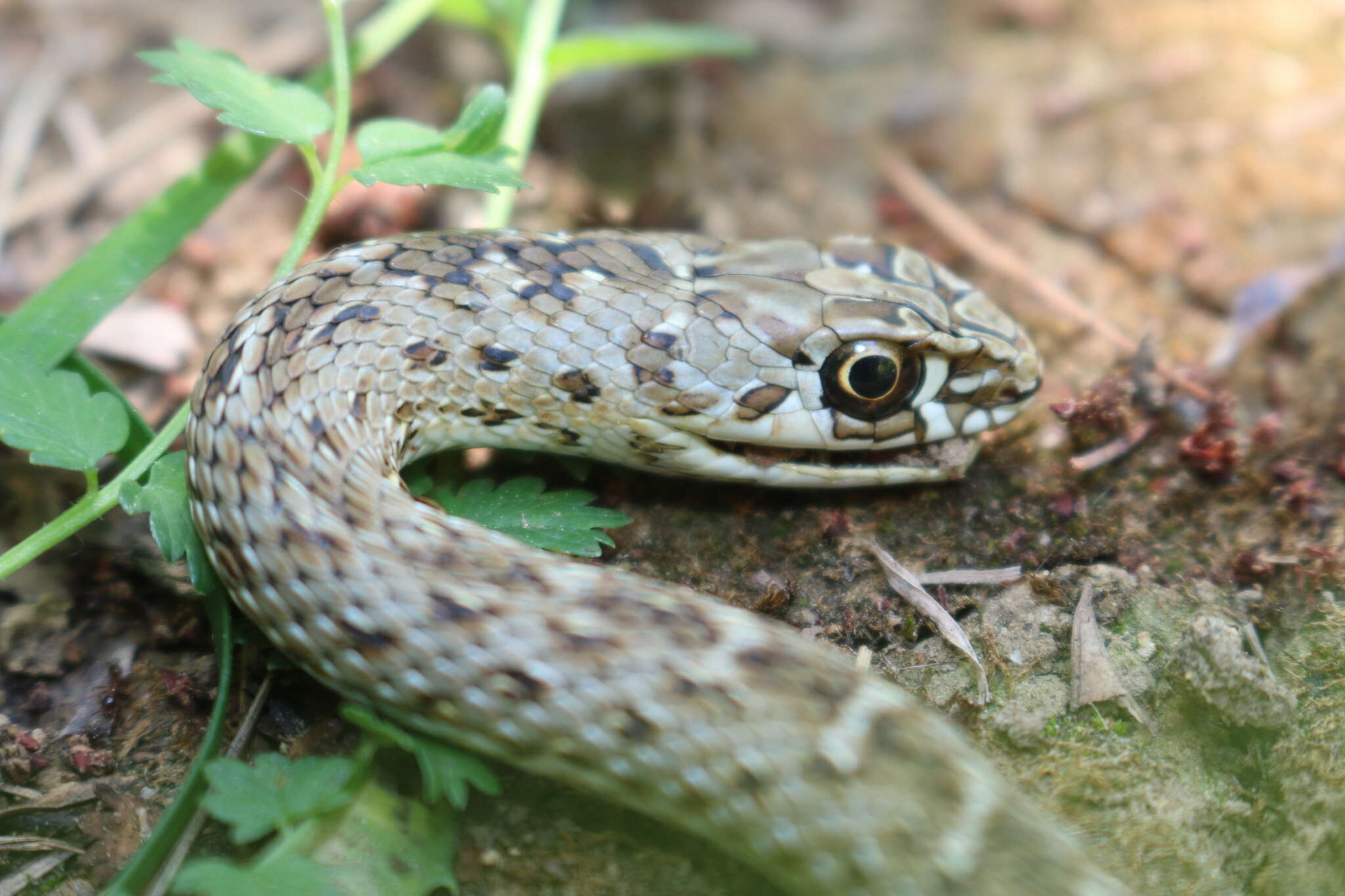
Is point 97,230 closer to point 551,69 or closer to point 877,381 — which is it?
point 551,69

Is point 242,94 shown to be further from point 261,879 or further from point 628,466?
point 261,879

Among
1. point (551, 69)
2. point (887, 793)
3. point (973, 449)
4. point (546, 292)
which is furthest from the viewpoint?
point (551, 69)

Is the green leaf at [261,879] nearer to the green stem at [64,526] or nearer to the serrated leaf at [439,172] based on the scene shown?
the green stem at [64,526]

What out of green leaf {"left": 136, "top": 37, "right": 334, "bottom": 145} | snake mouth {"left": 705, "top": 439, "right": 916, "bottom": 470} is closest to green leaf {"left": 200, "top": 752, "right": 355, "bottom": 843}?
snake mouth {"left": 705, "top": 439, "right": 916, "bottom": 470}

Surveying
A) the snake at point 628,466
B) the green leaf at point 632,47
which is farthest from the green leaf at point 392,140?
the green leaf at point 632,47

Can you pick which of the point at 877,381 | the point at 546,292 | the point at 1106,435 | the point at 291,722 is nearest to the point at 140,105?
the point at 546,292

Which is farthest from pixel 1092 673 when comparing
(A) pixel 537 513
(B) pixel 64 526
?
(B) pixel 64 526
